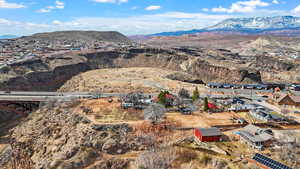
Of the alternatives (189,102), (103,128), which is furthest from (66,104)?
(189,102)

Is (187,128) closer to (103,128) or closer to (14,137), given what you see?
(103,128)

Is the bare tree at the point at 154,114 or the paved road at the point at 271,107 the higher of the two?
the bare tree at the point at 154,114

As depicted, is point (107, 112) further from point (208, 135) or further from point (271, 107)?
point (271, 107)

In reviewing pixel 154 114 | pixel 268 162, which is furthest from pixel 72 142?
pixel 268 162

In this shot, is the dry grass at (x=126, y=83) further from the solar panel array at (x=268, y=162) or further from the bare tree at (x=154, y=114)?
the solar panel array at (x=268, y=162)

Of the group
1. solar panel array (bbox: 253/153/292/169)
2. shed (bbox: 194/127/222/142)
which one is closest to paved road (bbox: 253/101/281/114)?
shed (bbox: 194/127/222/142)

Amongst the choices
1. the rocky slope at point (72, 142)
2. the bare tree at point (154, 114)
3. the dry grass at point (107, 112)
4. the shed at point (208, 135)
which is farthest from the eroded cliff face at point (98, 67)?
the shed at point (208, 135)
